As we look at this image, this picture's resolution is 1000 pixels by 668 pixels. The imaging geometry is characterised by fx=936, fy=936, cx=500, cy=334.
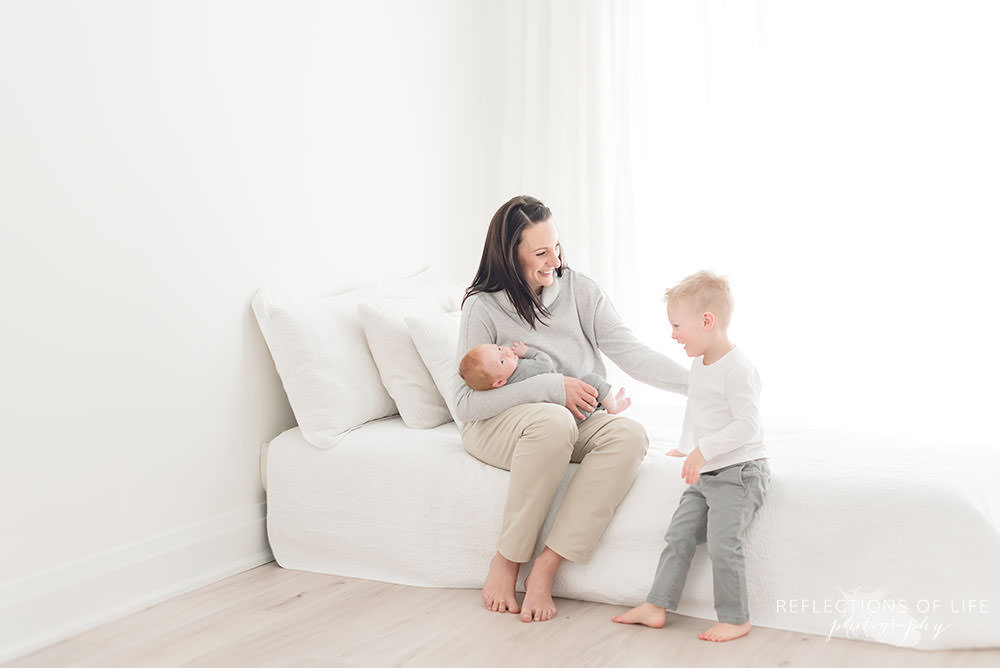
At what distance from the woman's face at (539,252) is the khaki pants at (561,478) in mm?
354

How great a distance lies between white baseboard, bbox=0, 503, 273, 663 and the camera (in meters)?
1.97

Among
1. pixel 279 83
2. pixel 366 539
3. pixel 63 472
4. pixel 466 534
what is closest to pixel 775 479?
pixel 466 534

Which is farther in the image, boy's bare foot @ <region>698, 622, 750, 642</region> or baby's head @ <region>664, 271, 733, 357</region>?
baby's head @ <region>664, 271, 733, 357</region>

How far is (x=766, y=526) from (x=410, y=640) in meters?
0.79

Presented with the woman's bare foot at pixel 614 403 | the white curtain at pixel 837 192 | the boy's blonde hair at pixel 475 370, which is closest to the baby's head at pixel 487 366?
the boy's blonde hair at pixel 475 370

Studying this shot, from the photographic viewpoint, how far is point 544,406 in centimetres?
223

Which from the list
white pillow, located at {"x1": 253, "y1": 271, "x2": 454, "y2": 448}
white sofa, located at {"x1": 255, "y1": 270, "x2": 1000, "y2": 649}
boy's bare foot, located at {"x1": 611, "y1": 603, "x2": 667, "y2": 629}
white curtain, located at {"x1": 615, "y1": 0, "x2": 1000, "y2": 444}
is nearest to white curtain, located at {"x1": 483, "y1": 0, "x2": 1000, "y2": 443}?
white curtain, located at {"x1": 615, "y1": 0, "x2": 1000, "y2": 444}

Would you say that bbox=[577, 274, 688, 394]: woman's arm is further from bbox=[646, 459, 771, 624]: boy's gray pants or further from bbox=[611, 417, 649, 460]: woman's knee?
bbox=[646, 459, 771, 624]: boy's gray pants

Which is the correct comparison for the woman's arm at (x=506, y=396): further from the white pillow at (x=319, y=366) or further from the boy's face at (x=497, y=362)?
the white pillow at (x=319, y=366)

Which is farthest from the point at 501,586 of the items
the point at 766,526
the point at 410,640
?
the point at 766,526

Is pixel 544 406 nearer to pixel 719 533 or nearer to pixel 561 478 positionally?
pixel 561 478

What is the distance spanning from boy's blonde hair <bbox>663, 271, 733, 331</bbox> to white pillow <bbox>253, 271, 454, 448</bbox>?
0.99m

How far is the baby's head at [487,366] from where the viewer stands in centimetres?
224

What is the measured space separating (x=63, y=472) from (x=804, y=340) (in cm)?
232
